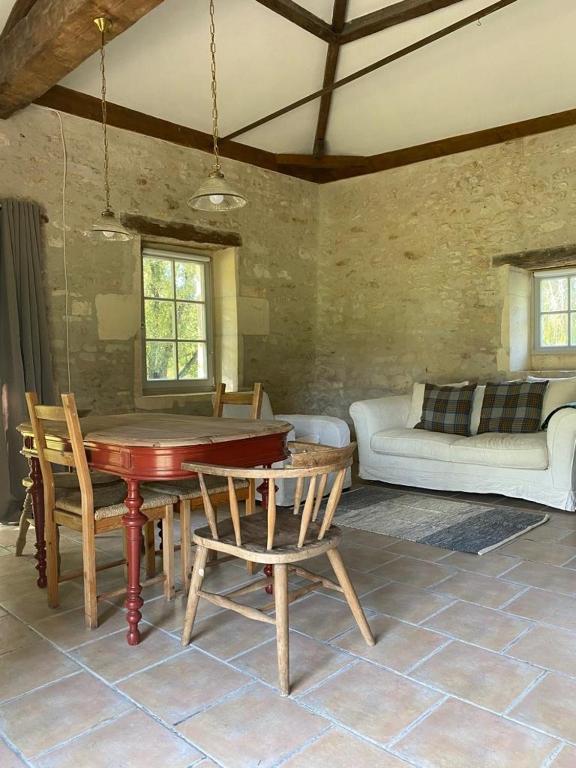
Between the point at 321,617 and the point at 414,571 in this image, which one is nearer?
the point at 321,617

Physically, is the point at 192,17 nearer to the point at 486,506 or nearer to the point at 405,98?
the point at 405,98

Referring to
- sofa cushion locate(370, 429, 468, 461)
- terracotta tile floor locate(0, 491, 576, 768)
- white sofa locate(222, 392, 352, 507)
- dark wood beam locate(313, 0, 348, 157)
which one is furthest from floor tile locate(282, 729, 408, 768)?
dark wood beam locate(313, 0, 348, 157)

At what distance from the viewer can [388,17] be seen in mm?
4477

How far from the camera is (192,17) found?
14.0 feet

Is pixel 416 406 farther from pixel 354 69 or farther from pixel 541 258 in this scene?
pixel 354 69

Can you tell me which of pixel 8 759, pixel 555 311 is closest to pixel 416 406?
pixel 555 311

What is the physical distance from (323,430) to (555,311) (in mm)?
2787

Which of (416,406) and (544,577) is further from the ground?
(416,406)

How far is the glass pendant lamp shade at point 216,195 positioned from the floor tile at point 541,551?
2358mm

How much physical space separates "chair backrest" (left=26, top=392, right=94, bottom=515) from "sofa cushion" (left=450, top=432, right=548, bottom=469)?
2975mm

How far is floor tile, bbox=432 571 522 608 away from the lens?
265cm

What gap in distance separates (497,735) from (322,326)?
5454 millimetres

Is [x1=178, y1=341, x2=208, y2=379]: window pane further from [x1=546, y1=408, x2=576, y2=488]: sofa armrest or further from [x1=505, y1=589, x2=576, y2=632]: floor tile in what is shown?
[x1=505, y1=589, x2=576, y2=632]: floor tile

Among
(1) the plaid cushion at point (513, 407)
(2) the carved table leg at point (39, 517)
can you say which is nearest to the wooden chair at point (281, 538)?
(2) the carved table leg at point (39, 517)
